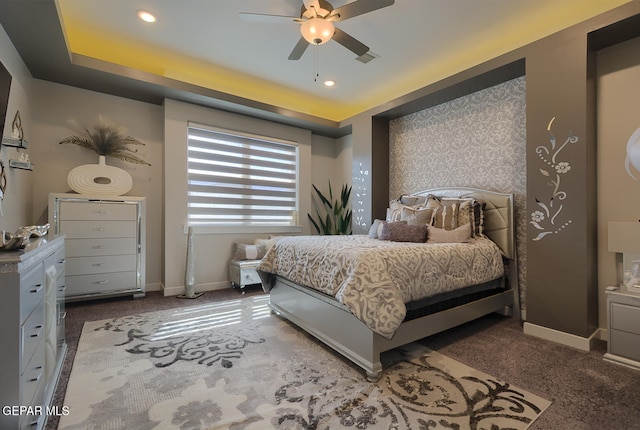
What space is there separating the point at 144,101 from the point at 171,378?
140 inches

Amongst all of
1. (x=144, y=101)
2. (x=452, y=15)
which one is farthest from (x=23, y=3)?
(x=452, y=15)

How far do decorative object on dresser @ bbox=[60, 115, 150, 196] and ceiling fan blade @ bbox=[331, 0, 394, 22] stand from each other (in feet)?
9.76

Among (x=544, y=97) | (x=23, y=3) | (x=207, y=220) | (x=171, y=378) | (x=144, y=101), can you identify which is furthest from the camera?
(x=207, y=220)

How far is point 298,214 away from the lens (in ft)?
16.2

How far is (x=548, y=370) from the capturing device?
1.91 meters

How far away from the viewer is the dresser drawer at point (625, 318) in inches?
78.1

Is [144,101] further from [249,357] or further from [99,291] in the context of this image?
[249,357]

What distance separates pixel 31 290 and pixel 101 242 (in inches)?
91.3

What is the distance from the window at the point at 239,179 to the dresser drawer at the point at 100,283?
101 centimetres

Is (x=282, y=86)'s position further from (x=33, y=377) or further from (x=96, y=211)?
(x=33, y=377)

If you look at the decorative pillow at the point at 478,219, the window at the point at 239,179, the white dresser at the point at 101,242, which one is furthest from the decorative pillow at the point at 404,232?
the white dresser at the point at 101,242

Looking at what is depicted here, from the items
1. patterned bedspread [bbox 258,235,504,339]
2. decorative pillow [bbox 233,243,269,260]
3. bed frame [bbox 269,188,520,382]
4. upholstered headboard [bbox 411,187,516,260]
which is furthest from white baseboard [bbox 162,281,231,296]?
upholstered headboard [bbox 411,187,516,260]

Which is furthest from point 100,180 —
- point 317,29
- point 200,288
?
point 317,29

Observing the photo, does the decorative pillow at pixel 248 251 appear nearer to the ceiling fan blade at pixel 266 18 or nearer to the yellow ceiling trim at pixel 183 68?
the yellow ceiling trim at pixel 183 68
